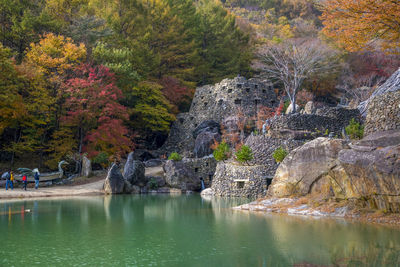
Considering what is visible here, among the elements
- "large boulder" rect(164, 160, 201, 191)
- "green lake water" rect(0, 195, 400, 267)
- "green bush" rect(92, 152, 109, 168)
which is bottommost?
"green lake water" rect(0, 195, 400, 267)

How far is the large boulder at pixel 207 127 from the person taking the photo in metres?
31.2

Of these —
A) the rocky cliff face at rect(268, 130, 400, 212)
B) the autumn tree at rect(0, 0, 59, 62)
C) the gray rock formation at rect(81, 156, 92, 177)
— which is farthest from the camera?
the autumn tree at rect(0, 0, 59, 62)

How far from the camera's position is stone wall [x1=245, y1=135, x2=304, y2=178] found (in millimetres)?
20234

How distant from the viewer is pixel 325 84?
38094mm

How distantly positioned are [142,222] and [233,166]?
9.22 m

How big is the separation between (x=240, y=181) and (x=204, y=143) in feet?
28.3

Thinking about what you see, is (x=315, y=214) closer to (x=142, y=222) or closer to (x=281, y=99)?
(x=142, y=222)

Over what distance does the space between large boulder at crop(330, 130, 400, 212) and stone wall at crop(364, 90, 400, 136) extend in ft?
2.04

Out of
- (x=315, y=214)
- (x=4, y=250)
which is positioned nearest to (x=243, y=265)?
(x=4, y=250)

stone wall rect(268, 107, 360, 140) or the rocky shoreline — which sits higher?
stone wall rect(268, 107, 360, 140)

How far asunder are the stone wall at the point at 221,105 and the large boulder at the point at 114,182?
29.2ft

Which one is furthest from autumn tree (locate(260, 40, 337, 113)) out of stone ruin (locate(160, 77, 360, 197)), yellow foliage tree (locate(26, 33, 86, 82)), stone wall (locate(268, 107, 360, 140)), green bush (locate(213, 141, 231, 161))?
yellow foliage tree (locate(26, 33, 86, 82))

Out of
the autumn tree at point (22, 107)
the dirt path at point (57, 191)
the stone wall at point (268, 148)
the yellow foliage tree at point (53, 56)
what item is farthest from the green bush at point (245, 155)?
the yellow foliage tree at point (53, 56)

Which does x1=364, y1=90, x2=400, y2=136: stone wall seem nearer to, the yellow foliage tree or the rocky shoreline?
the rocky shoreline
